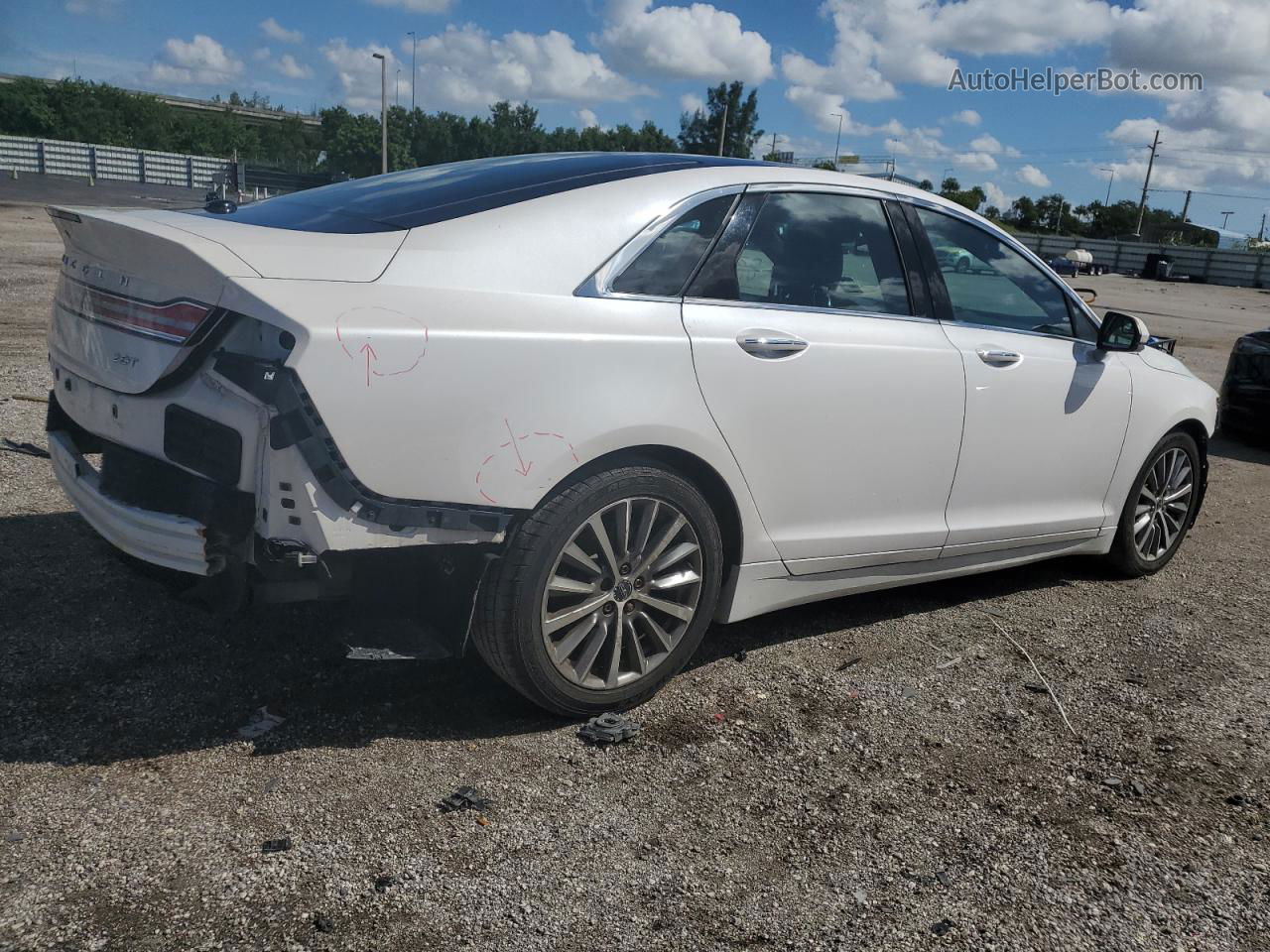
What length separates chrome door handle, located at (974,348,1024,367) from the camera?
4.05 m

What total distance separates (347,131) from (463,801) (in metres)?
93.2

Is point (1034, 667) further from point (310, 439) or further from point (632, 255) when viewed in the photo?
point (310, 439)

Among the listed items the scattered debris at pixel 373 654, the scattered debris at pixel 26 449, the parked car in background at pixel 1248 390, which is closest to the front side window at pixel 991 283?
the scattered debris at pixel 373 654

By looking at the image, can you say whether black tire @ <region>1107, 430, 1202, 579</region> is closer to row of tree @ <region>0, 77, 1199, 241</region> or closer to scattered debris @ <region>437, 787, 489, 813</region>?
scattered debris @ <region>437, 787, 489, 813</region>

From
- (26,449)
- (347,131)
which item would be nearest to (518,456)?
(26,449)

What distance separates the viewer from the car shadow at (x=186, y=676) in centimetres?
301

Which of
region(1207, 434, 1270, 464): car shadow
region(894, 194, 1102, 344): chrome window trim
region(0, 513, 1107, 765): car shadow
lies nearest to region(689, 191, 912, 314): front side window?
region(894, 194, 1102, 344): chrome window trim

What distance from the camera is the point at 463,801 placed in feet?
9.20

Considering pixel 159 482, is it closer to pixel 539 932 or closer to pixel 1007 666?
pixel 539 932

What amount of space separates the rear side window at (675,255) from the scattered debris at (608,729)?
51.4 inches

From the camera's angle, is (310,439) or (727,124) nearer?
(310,439)

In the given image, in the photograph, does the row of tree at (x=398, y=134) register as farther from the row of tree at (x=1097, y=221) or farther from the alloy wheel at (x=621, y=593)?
the alloy wheel at (x=621, y=593)

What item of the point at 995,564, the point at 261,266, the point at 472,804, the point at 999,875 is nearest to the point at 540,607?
the point at 472,804

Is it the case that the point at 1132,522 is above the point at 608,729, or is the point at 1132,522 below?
above
